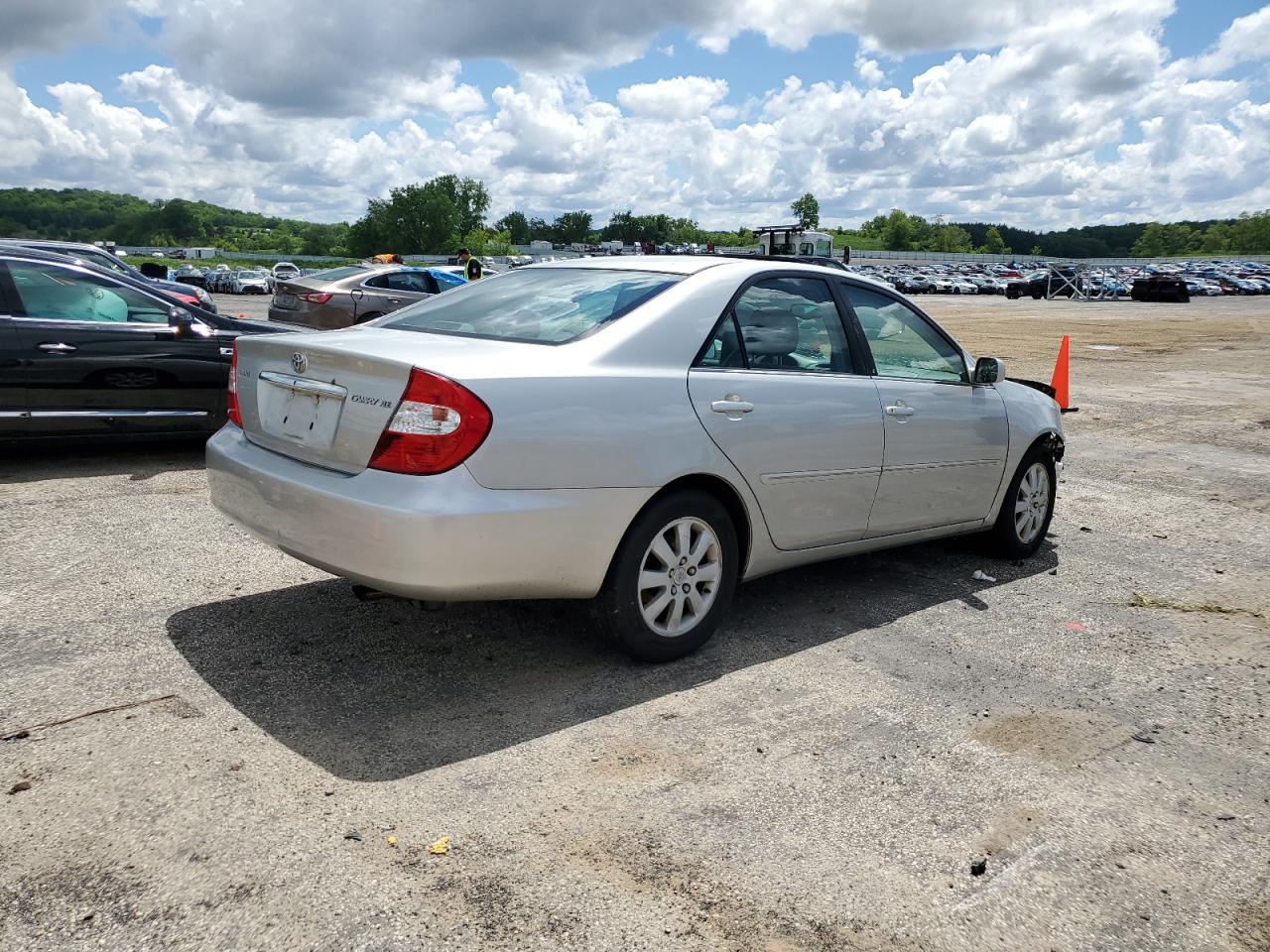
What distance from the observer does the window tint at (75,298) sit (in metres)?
7.52

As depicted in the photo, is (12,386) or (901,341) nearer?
(901,341)

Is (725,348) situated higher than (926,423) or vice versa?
(725,348)

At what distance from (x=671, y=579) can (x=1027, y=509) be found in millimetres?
2876

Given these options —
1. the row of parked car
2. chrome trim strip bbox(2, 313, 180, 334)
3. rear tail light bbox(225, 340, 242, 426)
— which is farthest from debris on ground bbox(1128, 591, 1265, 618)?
the row of parked car

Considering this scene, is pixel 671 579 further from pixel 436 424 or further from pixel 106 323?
pixel 106 323

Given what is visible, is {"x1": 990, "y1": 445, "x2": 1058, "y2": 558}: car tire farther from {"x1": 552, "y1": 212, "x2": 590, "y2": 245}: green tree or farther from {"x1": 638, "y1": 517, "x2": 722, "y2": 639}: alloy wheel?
{"x1": 552, "y1": 212, "x2": 590, "y2": 245}: green tree

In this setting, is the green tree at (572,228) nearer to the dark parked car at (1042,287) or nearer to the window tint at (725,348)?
the dark parked car at (1042,287)

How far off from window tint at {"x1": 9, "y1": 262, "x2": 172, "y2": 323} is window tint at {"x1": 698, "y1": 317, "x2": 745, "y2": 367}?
17.6 ft

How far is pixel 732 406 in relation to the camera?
14.0ft

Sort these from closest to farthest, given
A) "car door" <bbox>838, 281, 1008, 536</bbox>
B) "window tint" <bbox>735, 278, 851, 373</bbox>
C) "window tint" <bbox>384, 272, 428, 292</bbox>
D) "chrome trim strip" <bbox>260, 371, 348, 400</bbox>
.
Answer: "chrome trim strip" <bbox>260, 371, 348, 400</bbox>, "window tint" <bbox>735, 278, 851, 373</bbox>, "car door" <bbox>838, 281, 1008, 536</bbox>, "window tint" <bbox>384, 272, 428, 292</bbox>

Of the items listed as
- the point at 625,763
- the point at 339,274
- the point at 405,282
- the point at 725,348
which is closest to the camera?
the point at 625,763

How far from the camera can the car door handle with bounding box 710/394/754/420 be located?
420 cm

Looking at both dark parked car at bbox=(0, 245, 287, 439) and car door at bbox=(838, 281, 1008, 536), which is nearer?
car door at bbox=(838, 281, 1008, 536)

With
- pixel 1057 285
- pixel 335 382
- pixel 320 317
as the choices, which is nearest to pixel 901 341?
pixel 335 382
